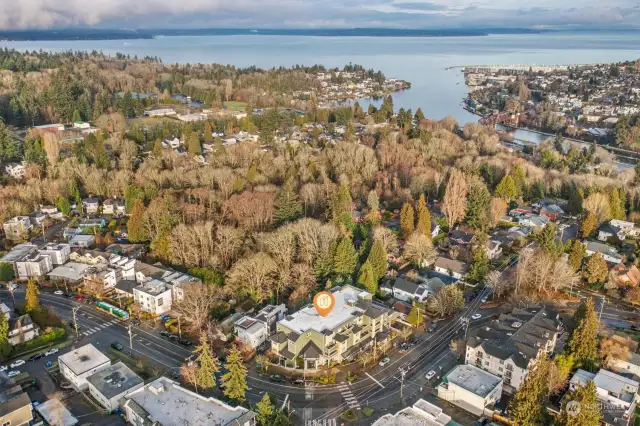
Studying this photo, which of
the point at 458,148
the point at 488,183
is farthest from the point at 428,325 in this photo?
the point at 458,148

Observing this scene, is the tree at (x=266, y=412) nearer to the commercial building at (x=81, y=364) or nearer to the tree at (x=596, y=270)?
the commercial building at (x=81, y=364)

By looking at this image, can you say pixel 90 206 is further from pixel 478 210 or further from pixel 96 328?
pixel 478 210

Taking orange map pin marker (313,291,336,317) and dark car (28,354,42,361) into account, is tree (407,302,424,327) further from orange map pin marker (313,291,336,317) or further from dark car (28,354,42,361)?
dark car (28,354,42,361)

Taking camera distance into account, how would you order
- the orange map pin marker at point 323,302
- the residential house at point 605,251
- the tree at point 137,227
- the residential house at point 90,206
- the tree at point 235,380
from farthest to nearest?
the residential house at point 90,206 → the tree at point 137,227 → the residential house at point 605,251 → the orange map pin marker at point 323,302 → the tree at point 235,380

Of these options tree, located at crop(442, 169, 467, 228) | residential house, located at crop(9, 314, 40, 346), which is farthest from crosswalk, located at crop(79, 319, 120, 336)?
tree, located at crop(442, 169, 467, 228)

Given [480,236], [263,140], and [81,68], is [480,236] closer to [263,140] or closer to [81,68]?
[263,140]

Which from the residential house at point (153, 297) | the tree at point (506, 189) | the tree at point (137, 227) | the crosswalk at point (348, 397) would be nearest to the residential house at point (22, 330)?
the residential house at point (153, 297)
